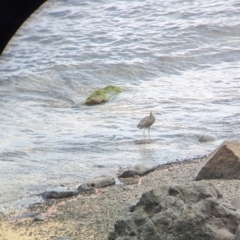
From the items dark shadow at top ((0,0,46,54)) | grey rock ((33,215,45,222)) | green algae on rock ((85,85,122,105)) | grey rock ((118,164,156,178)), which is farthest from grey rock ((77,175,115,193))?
green algae on rock ((85,85,122,105))

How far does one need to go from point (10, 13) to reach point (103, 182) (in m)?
4.45

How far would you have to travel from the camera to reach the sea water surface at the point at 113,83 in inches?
317

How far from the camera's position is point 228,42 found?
52.9 feet

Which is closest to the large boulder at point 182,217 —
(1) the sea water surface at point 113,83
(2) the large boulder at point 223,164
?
(1) the sea water surface at point 113,83

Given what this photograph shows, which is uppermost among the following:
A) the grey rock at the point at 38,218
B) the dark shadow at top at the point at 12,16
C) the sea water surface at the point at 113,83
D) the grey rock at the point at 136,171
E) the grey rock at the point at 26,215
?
the dark shadow at top at the point at 12,16

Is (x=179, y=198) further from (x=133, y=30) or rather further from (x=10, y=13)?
(x=133, y=30)

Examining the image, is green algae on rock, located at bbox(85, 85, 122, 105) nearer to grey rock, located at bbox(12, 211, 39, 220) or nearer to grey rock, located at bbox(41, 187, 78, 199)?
grey rock, located at bbox(41, 187, 78, 199)

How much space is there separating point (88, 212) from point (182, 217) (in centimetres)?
171

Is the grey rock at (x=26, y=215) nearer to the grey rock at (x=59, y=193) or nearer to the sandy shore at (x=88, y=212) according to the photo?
the sandy shore at (x=88, y=212)

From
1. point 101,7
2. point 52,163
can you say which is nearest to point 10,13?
point 52,163

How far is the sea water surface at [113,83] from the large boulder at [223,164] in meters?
1.65

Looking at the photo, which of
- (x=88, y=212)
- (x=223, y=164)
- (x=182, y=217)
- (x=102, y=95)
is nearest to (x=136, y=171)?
(x=223, y=164)

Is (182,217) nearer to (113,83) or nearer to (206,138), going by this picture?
(206,138)

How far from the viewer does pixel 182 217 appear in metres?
3.95
